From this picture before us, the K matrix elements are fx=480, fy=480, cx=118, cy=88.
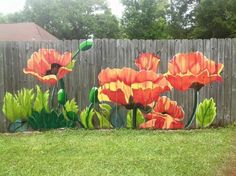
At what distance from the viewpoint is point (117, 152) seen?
26.4 feet

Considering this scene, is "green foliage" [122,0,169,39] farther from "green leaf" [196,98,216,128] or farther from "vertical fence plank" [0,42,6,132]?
"vertical fence plank" [0,42,6,132]

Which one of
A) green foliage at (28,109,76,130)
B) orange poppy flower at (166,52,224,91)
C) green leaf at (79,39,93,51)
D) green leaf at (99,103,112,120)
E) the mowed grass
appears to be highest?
green leaf at (79,39,93,51)

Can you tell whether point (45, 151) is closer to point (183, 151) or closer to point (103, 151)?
point (103, 151)

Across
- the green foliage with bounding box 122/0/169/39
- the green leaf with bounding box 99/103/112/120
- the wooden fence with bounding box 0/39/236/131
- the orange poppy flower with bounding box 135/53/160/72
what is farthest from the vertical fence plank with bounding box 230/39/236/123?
the green foliage with bounding box 122/0/169/39

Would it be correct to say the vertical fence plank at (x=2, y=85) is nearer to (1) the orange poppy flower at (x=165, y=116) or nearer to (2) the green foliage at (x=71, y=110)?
(2) the green foliage at (x=71, y=110)

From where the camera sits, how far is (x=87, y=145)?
28.3ft

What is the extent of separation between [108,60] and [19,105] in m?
2.08

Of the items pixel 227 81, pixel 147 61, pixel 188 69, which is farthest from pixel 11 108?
pixel 227 81

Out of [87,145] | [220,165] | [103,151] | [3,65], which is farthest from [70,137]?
[220,165]

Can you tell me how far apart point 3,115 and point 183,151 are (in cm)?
409

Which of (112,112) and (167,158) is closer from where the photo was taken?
(167,158)

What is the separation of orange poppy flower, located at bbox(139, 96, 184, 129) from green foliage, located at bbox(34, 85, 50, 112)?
2.04 m

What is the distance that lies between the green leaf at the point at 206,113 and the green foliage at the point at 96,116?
6.21ft

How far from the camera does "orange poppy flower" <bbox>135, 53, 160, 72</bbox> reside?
995 centimetres
